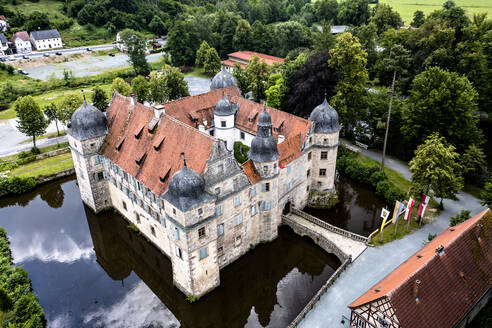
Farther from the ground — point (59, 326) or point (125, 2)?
point (125, 2)

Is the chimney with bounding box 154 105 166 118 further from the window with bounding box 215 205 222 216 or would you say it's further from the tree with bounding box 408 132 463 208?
the tree with bounding box 408 132 463 208

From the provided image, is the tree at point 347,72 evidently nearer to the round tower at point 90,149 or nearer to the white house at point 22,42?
the round tower at point 90,149

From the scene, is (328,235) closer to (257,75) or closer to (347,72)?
(347,72)

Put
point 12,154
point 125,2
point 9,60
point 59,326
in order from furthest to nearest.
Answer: point 125,2 → point 9,60 → point 12,154 → point 59,326

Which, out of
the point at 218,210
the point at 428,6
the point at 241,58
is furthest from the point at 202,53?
the point at 428,6

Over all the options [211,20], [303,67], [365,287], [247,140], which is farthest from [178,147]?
[211,20]

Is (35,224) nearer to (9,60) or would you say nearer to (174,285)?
(174,285)

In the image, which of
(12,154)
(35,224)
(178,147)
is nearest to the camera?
(178,147)

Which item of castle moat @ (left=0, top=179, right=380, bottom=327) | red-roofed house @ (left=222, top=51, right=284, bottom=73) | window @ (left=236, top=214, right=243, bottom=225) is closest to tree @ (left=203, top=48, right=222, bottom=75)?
red-roofed house @ (left=222, top=51, right=284, bottom=73)
